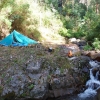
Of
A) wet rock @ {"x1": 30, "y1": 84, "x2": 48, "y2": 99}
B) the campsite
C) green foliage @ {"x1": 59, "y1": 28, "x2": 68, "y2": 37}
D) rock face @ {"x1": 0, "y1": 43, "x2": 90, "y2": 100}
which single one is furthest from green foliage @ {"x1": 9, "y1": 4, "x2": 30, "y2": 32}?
wet rock @ {"x1": 30, "y1": 84, "x2": 48, "y2": 99}

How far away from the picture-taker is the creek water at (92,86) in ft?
22.4

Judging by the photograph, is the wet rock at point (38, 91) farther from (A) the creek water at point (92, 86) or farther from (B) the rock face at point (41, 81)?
(A) the creek water at point (92, 86)

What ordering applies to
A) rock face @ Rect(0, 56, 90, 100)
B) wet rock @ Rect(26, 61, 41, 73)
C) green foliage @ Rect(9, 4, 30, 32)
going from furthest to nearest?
green foliage @ Rect(9, 4, 30, 32) → wet rock @ Rect(26, 61, 41, 73) → rock face @ Rect(0, 56, 90, 100)

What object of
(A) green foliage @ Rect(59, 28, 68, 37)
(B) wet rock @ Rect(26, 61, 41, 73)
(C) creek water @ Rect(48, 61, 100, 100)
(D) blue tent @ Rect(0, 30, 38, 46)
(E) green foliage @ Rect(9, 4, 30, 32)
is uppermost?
(E) green foliage @ Rect(9, 4, 30, 32)

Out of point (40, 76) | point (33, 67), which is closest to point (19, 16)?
point (33, 67)

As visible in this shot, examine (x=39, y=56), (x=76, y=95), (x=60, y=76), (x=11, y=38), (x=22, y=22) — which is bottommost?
(x=76, y=95)

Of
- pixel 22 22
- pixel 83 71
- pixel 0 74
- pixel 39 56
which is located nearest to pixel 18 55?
pixel 39 56

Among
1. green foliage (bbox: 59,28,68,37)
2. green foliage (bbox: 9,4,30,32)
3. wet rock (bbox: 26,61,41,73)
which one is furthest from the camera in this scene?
green foliage (bbox: 59,28,68,37)

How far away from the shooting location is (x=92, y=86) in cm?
754

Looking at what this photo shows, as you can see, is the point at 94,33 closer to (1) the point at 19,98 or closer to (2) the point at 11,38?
(2) the point at 11,38

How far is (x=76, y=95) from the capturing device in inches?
273

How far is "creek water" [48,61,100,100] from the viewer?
22.4ft

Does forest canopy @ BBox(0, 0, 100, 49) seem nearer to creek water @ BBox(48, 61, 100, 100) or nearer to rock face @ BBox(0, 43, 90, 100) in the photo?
creek water @ BBox(48, 61, 100, 100)

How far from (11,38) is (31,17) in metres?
2.79
